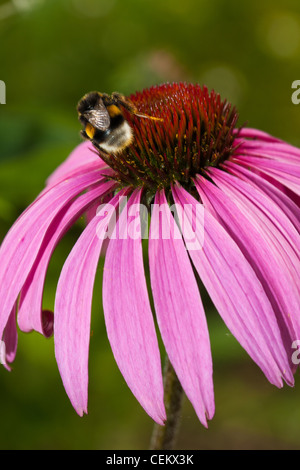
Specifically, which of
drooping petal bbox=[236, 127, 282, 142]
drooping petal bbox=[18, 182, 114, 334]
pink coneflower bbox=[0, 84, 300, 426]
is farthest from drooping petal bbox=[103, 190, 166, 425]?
drooping petal bbox=[236, 127, 282, 142]

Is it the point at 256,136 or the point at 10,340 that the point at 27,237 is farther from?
the point at 256,136

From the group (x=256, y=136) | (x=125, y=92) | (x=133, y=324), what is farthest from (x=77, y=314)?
(x=125, y=92)

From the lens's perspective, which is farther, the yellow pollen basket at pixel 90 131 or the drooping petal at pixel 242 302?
the yellow pollen basket at pixel 90 131

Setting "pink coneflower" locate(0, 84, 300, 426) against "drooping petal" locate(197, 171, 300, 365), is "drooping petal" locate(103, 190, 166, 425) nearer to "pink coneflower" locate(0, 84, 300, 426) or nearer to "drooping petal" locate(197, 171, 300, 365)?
"pink coneflower" locate(0, 84, 300, 426)

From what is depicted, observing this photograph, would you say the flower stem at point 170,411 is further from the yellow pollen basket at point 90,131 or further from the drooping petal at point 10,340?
the yellow pollen basket at point 90,131

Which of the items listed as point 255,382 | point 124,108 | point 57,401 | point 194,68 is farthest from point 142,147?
point 255,382

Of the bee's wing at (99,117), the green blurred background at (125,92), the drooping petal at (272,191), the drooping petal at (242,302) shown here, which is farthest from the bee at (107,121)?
the green blurred background at (125,92)

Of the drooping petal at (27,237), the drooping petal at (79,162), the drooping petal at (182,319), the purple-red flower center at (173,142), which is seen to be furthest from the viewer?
the drooping petal at (79,162)
